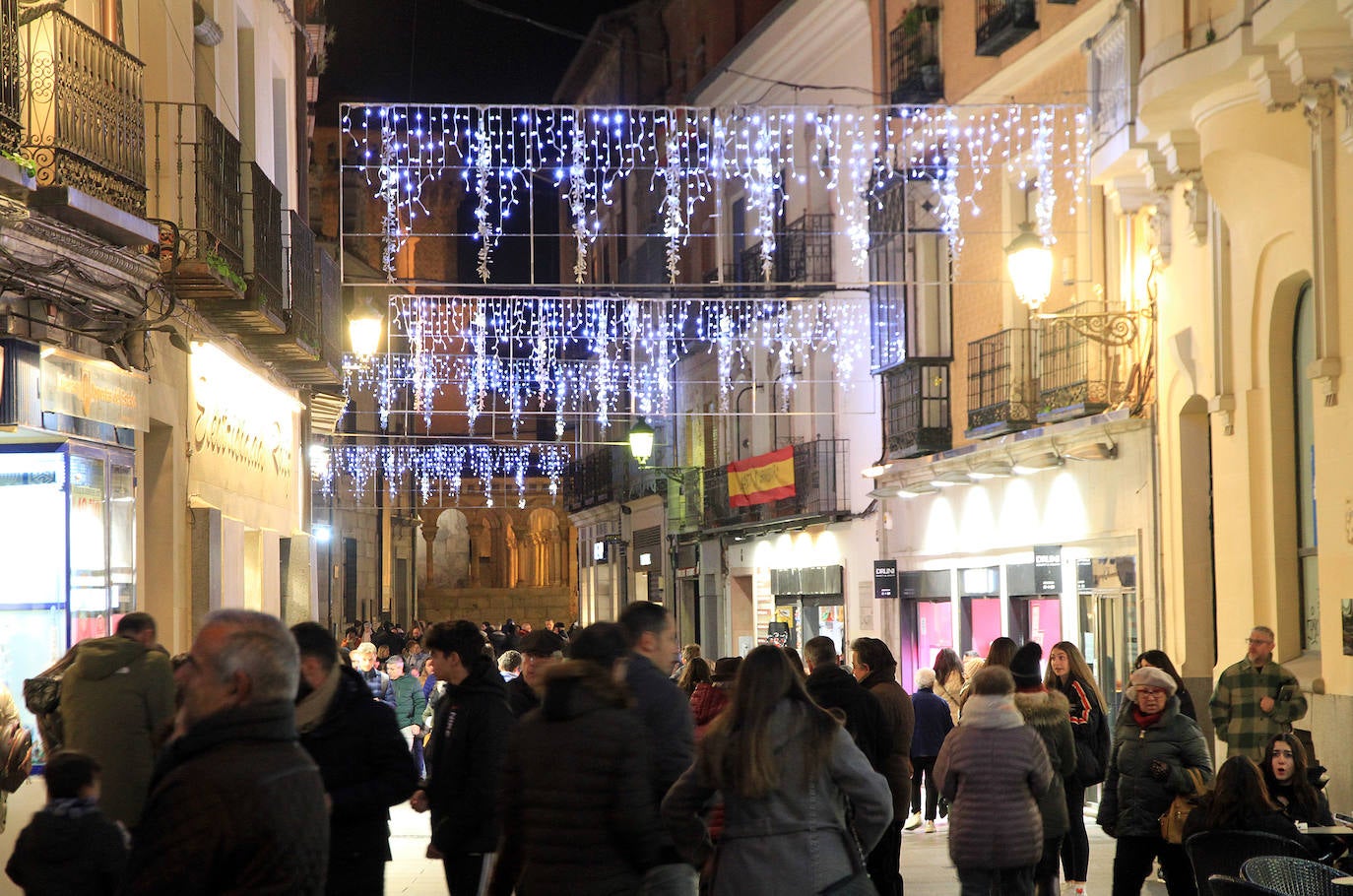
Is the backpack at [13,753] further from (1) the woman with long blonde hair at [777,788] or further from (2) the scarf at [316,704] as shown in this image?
(1) the woman with long blonde hair at [777,788]

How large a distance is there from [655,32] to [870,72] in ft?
48.7

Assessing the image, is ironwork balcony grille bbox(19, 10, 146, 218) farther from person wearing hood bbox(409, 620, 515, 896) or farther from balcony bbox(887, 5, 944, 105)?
balcony bbox(887, 5, 944, 105)

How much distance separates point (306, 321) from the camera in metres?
17.8

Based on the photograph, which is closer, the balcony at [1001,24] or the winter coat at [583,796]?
the winter coat at [583,796]

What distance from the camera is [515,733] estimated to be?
588 centimetres

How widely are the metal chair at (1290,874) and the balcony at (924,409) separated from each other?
15.4m

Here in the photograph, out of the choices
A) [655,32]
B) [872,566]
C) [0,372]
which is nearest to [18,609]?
[0,372]

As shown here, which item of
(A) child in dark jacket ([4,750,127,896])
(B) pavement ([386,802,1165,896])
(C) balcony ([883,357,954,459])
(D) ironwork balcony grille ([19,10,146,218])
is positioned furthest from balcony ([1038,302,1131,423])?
(A) child in dark jacket ([4,750,127,896])

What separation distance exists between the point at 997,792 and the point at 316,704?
3.19 meters

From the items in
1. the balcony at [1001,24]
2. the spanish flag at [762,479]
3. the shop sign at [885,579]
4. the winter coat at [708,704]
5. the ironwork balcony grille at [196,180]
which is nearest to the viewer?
the winter coat at [708,704]

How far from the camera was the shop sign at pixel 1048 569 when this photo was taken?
63.2 feet

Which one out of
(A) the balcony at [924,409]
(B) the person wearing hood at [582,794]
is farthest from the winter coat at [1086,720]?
(A) the balcony at [924,409]

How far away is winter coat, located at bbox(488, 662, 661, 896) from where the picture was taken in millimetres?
5699

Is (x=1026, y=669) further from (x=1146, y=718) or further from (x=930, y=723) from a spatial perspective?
(x=930, y=723)
